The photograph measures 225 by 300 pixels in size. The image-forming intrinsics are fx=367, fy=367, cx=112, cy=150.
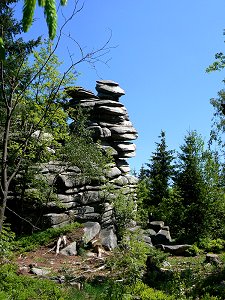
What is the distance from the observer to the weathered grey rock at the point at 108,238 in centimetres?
1866

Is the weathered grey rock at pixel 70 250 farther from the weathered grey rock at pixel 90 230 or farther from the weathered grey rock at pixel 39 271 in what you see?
the weathered grey rock at pixel 39 271

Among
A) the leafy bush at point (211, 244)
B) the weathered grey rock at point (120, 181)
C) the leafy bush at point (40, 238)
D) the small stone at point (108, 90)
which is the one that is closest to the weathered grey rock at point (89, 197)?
the weathered grey rock at point (120, 181)

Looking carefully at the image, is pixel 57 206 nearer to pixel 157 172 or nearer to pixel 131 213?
pixel 131 213

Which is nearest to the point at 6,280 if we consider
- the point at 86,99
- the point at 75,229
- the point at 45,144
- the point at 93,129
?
the point at 75,229

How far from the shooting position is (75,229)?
19.4 meters

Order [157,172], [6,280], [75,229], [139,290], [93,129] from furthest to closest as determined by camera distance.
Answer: [157,172] < [93,129] < [75,229] < [6,280] < [139,290]

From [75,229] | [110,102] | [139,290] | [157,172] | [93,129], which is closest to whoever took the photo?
[139,290]

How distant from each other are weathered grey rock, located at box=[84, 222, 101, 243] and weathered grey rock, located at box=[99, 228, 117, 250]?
347 millimetres

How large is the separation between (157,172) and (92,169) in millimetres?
11624

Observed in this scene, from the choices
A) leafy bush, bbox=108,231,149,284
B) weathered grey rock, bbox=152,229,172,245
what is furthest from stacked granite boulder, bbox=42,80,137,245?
leafy bush, bbox=108,231,149,284

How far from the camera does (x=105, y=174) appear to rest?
75.9 feet

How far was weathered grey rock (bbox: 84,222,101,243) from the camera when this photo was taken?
18705mm

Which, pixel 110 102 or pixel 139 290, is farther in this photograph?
pixel 110 102

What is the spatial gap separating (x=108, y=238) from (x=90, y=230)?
1040 mm
